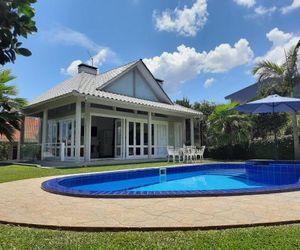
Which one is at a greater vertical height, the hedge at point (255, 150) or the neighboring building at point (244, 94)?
the neighboring building at point (244, 94)

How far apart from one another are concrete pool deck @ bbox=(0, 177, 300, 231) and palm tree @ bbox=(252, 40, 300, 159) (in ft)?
47.9

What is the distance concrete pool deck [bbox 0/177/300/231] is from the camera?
391 centimetres

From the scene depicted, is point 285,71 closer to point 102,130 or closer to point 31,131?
point 102,130

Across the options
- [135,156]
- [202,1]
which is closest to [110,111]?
[135,156]

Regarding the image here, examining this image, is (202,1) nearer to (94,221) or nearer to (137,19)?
(137,19)

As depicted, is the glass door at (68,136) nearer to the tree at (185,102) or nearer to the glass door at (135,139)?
the glass door at (135,139)

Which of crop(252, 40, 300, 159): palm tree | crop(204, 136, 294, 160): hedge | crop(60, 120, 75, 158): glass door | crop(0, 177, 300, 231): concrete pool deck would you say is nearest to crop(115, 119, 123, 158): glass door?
crop(60, 120, 75, 158): glass door

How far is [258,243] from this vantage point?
3.12 meters

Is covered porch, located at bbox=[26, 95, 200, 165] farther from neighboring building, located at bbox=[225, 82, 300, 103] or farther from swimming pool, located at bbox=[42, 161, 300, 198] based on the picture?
neighboring building, located at bbox=[225, 82, 300, 103]

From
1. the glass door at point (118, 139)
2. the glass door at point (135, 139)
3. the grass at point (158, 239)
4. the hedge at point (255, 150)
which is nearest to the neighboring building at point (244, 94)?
the hedge at point (255, 150)

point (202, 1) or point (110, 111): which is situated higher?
point (202, 1)

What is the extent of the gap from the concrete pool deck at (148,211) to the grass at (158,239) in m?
0.25

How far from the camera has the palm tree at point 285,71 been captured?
59.6ft

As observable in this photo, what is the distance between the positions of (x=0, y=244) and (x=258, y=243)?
3112mm
